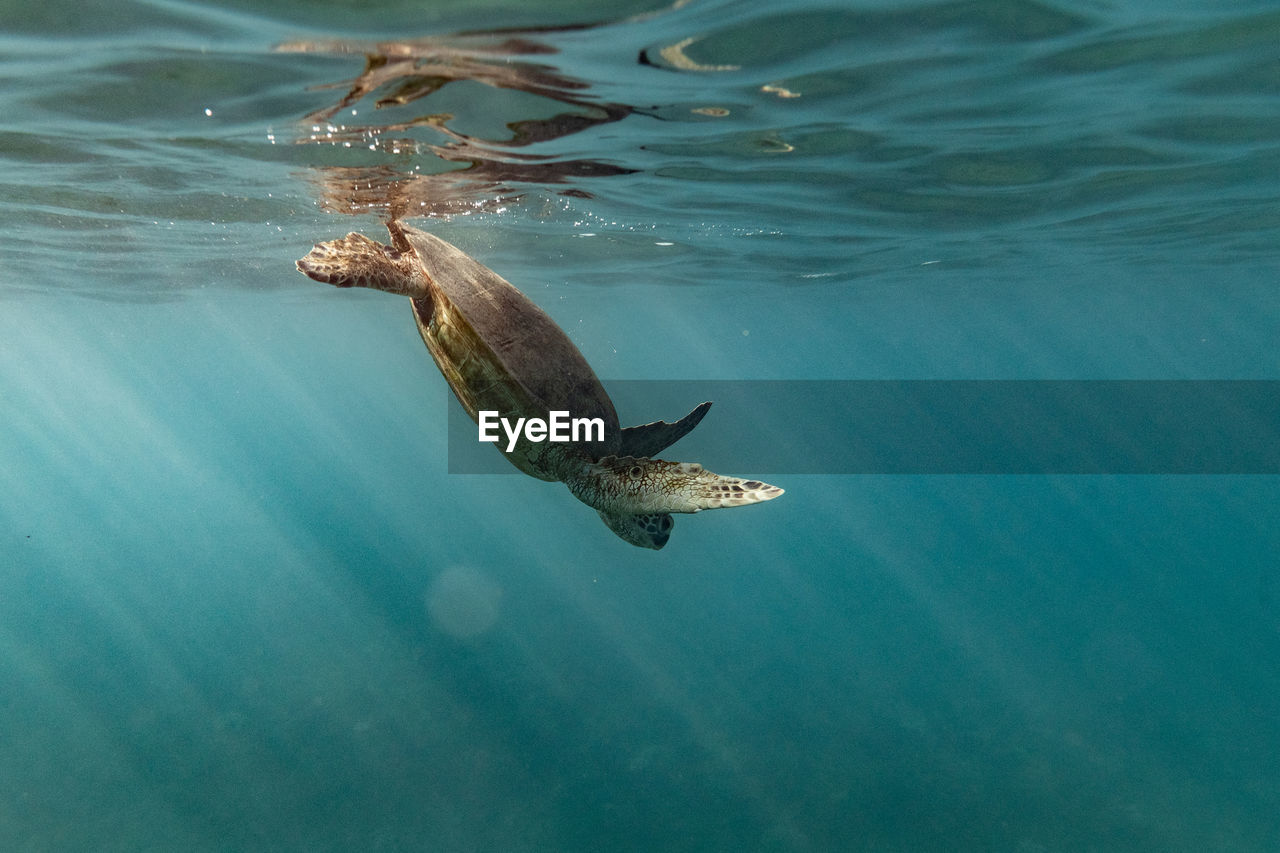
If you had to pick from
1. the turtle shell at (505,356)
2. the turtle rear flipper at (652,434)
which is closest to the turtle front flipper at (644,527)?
the turtle shell at (505,356)

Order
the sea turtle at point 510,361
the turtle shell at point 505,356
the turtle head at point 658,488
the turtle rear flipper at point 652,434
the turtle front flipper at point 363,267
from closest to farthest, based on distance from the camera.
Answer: the turtle head at point 658,488 → the turtle front flipper at point 363,267 → the sea turtle at point 510,361 → the turtle shell at point 505,356 → the turtle rear flipper at point 652,434

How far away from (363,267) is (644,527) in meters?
3.88

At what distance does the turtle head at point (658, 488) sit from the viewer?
5109mm

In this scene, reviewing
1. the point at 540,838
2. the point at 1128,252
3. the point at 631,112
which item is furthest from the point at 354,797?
the point at 1128,252

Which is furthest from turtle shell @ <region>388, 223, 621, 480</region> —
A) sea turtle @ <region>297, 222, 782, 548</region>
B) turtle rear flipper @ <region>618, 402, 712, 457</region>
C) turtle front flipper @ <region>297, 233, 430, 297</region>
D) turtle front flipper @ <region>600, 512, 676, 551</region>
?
turtle front flipper @ <region>600, 512, 676, 551</region>

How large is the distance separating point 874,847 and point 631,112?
13.9m

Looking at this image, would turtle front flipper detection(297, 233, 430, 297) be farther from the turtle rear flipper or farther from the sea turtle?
the turtle rear flipper

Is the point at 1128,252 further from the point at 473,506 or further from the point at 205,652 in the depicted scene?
the point at 473,506

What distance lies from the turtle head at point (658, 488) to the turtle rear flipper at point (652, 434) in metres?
1.10

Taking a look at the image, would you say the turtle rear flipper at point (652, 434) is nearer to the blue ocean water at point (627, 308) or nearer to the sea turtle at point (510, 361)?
the sea turtle at point (510, 361)

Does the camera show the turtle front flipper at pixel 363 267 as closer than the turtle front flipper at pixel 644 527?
Result: Yes

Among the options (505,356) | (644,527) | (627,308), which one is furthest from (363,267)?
(627,308)

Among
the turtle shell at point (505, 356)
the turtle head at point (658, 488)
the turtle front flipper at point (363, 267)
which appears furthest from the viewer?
the turtle shell at point (505, 356)

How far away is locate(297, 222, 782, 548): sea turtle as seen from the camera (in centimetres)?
656
